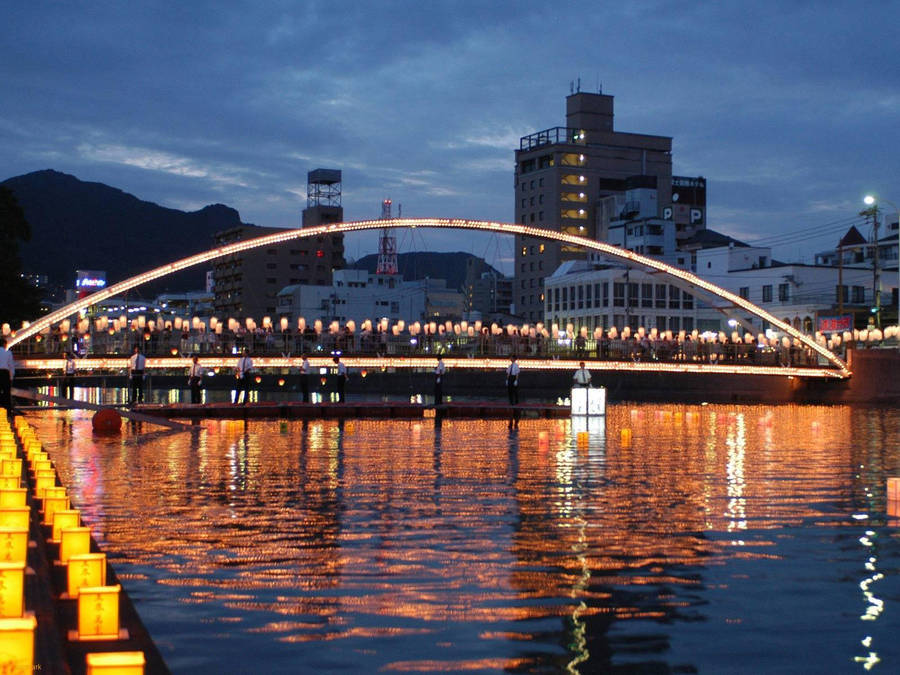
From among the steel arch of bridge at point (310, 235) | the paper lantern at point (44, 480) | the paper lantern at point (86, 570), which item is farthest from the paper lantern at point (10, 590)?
the steel arch of bridge at point (310, 235)

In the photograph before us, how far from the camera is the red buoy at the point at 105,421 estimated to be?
106 feet

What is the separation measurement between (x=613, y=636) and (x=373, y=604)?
6.85ft

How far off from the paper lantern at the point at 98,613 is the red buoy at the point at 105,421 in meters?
25.5

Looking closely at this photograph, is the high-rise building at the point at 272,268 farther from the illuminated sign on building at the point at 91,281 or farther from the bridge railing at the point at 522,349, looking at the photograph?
the bridge railing at the point at 522,349

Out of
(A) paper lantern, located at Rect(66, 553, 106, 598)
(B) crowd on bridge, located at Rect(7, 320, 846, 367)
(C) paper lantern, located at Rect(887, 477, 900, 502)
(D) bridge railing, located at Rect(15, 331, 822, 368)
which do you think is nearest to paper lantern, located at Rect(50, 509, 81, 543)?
(A) paper lantern, located at Rect(66, 553, 106, 598)

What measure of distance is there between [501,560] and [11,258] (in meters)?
65.2

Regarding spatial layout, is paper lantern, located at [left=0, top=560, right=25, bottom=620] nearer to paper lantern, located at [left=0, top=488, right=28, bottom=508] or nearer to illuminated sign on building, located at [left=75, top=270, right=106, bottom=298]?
paper lantern, located at [left=0, top=488, right=28, bottom=508]

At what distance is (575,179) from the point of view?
139750 mm

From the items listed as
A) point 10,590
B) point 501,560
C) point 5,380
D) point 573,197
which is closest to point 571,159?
point 573,197

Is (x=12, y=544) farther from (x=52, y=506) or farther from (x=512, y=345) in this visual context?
(x=512, y=345)

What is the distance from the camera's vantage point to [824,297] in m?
97.6

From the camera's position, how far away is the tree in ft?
228

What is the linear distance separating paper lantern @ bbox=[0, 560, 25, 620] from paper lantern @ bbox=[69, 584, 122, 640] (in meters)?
0.46

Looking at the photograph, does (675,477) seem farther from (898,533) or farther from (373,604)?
(373,604)
